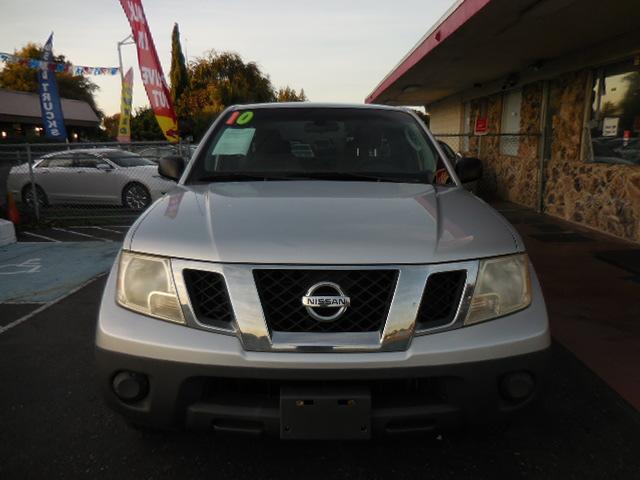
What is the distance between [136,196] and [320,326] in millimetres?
10301

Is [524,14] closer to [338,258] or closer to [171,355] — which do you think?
[338,258]

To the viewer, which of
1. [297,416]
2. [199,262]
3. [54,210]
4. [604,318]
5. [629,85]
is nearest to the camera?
[297,416]

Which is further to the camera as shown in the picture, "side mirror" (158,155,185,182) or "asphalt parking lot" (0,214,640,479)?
"side mirror" (158,155,185,182)

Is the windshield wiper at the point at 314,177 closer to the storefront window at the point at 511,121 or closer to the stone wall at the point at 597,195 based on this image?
the stone wall at the point at 597,195

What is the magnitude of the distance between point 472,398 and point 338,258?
0.72 m

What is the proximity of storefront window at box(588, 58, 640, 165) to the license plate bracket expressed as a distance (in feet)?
24.0

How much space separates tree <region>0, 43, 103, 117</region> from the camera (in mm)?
57875

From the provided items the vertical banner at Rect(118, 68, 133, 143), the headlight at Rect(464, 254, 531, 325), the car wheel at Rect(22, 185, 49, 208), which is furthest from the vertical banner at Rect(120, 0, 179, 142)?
the vertical banner at Rect(118, 68, 133, 143)

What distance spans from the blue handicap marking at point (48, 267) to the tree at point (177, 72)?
37441 millimetres

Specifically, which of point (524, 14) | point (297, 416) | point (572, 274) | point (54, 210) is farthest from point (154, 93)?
point (297, 416)

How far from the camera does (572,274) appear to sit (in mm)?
5590

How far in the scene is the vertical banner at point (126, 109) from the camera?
2170cm

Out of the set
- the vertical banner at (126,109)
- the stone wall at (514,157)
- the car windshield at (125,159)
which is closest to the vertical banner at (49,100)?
the vertical banner at (126,109)

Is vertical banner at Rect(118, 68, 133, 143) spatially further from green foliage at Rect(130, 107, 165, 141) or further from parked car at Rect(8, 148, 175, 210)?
green foliage at Rect(130, 107, 165, 141)
